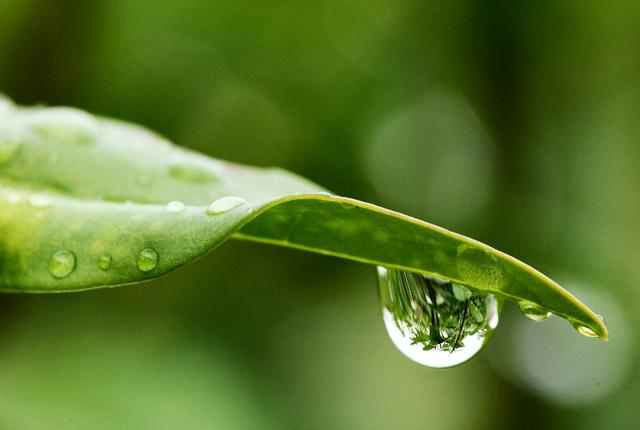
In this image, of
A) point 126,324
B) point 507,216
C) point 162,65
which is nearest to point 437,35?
point 507,216

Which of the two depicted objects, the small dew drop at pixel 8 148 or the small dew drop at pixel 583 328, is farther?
the small dew drop at pixel 8 148

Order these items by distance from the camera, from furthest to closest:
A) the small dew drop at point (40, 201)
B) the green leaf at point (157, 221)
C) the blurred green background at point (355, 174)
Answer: the blurred green background at point (355, 174) → the small dew drop at point (40, 201) → the green leaf at point (157, 221)

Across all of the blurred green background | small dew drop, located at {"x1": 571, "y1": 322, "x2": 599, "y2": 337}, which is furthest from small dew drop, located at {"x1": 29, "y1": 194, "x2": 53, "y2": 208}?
the blurred green background

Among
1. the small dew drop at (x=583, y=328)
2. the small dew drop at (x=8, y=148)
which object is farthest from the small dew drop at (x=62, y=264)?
the small dew drop at (x=583, y=328)

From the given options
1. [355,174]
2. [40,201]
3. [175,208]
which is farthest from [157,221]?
[355,174]

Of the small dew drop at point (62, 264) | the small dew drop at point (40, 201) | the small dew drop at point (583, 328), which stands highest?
the small dew drop at point (583, 328)

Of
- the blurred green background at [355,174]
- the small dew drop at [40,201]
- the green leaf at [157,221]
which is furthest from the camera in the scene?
the blurred green background at [355,174]

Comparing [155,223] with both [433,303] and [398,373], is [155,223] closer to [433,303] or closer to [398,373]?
[433,303]

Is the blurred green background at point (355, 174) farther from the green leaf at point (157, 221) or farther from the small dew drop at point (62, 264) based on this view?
the small dew drop at point (62, 264)
